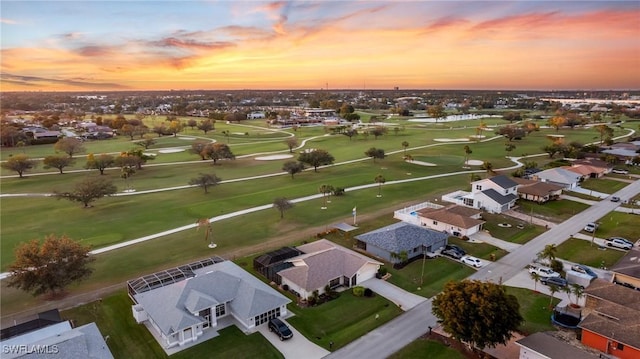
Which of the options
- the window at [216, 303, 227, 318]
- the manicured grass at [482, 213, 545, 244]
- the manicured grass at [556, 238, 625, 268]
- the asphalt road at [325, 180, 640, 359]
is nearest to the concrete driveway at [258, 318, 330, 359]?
the asphalt road at [325, 180, 640, 359]

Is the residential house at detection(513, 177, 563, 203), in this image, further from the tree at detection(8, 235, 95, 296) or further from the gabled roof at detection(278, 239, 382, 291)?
the tree at detection(8, 235, 95, 296)

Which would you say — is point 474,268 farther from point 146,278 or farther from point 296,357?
point 146,278

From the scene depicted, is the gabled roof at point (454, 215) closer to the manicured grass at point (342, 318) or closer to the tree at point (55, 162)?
the manicured grass at point (342, 318)

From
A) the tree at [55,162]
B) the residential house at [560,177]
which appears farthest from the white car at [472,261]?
the tree at [55,162]

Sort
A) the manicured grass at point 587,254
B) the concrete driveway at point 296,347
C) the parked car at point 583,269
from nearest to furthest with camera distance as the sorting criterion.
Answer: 1. the concrete driveway at point 296,347
2. the parked car at point 583,269
3. the manicured grass at point 587,254

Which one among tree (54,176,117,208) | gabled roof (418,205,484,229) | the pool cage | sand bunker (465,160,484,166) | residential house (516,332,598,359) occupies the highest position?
tree (54,176,117,208)

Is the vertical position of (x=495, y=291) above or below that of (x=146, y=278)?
above

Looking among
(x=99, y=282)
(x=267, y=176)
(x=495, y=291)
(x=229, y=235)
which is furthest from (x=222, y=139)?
(x=495, y=291)
